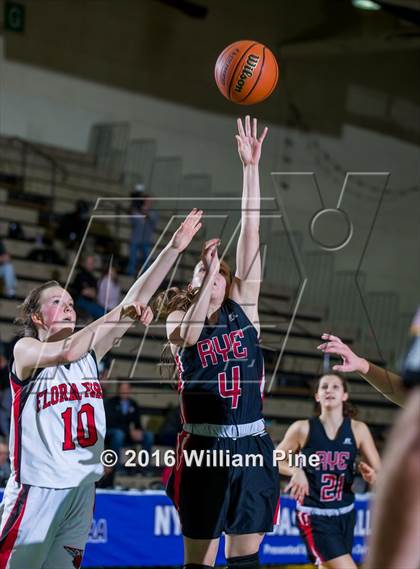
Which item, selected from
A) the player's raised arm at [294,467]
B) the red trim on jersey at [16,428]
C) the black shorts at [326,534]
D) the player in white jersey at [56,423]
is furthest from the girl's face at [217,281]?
the black shorts at [326,534]

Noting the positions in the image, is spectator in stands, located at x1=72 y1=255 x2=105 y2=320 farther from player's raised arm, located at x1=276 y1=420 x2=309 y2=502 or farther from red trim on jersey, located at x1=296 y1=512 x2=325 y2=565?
red trim on jersey, located at x1=296 y1=512 x2=325 y2=565

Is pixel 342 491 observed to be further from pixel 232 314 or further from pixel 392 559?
pixel 392 559

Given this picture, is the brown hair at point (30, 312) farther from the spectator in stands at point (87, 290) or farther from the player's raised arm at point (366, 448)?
the spectator in stands at point (87, 290)

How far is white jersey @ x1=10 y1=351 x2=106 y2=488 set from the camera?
17.1 ft

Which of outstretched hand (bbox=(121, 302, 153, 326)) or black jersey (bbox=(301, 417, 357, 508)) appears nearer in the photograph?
outstretched hand (bbox=(121, 302, 153, 326))

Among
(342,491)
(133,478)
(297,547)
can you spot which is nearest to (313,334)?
(133,478)

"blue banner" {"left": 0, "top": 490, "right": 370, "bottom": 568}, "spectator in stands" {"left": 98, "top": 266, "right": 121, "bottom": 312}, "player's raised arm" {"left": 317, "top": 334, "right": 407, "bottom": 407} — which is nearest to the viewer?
"player's raised arm" {"left": 317, "top": 334, "right": 407, "bottom": 407}

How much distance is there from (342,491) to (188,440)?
2.17 meters

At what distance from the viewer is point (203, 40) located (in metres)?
19.0

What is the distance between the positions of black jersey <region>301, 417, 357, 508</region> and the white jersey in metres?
2.43

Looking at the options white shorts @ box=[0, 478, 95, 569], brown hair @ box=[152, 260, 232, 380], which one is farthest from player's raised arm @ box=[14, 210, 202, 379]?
white shorts @ box=[0, 478, 95, 569]

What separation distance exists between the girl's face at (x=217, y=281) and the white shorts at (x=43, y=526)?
Result: 133 cm

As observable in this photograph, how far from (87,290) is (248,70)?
22.7ft

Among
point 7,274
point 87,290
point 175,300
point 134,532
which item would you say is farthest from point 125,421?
point 175,300
